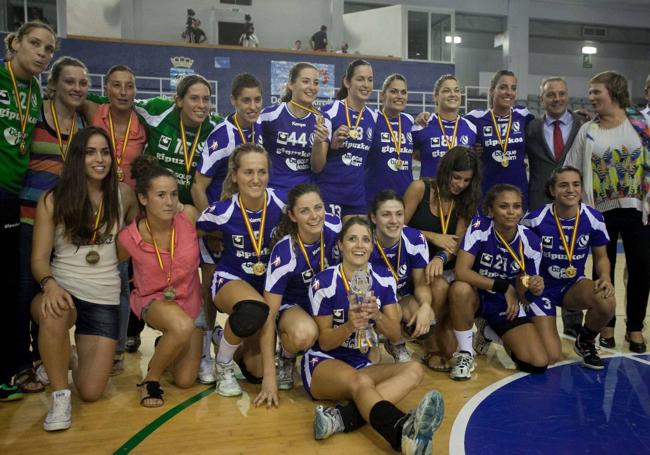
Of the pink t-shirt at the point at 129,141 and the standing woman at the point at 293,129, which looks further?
the standing woman at the point at 293,129

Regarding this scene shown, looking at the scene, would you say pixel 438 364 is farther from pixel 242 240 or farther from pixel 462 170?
pixel 242 240

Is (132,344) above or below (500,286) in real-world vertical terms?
below

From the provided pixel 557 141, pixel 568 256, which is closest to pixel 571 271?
pixel 568 256

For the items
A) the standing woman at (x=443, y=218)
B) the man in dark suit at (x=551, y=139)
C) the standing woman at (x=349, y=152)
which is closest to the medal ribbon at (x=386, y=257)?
the standing woman at (x=443, y=218)

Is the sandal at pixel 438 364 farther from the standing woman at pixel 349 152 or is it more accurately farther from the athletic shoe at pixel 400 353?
the standing woman at pixel 349 152

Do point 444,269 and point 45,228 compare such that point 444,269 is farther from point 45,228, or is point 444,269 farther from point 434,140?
point 45,228

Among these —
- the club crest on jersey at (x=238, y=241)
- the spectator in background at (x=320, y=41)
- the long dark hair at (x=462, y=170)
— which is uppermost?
the spectator in background at (x=320, y=41)

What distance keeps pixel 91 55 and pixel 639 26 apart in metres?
19.4

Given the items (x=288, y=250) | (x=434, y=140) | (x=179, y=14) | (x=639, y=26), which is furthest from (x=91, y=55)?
(x=639, y=26)

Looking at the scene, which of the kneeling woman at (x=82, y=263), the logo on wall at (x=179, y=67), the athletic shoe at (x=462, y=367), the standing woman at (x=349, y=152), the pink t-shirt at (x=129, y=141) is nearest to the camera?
the kneeling woman at (x=82, y=263)

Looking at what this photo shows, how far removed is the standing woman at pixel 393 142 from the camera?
4.88m

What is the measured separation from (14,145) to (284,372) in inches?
82.5

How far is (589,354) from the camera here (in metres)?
4.02

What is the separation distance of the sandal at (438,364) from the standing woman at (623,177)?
1379 mm
